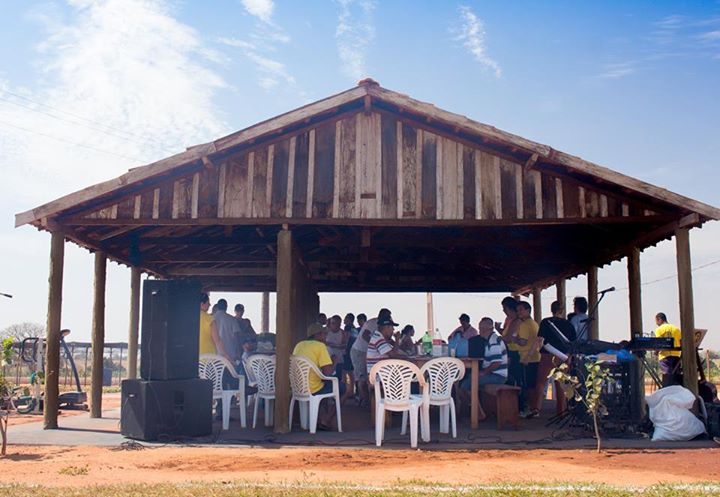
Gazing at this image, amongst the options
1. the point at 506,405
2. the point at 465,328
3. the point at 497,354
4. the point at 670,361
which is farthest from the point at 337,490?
the point at 465,328

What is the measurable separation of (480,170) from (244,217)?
314 cm

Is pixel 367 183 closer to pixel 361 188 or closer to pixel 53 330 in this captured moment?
pixel 361 188

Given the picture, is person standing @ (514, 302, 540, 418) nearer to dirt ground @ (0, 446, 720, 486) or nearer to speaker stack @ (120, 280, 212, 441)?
dirt ground @ (0, 446, 720, 486)

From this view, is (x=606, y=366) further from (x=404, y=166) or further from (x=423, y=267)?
(x=423, y=267)

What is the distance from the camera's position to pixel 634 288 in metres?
13.1

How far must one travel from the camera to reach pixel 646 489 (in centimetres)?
652

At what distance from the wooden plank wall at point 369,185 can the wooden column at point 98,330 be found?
87.6 inches

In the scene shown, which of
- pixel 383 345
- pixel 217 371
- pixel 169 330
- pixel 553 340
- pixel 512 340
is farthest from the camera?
pixel 512 340

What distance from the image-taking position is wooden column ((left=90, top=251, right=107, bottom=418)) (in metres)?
12.9

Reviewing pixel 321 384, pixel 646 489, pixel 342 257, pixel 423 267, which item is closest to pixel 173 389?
pixel 321 384

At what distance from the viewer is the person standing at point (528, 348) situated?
12055 millimetres

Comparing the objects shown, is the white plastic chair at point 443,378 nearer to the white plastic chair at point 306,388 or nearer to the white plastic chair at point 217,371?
the white plastic chair at point 306,388

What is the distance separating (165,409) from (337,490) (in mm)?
4098

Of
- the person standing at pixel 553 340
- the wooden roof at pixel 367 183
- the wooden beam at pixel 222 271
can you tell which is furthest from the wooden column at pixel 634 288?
the wooden beam at pixel 222 271
